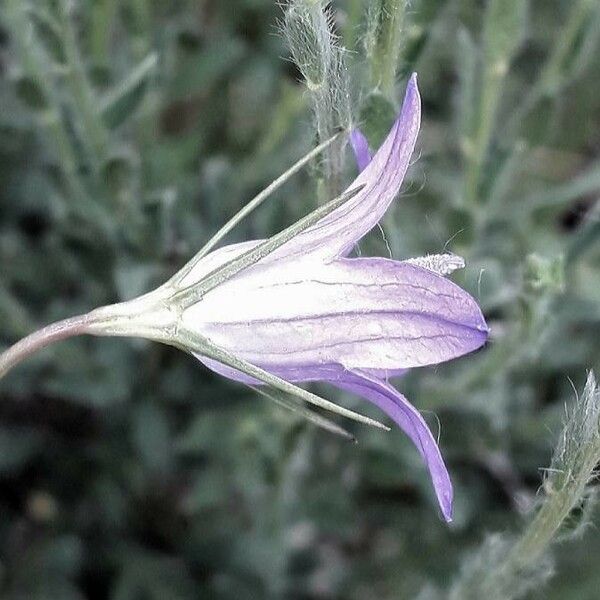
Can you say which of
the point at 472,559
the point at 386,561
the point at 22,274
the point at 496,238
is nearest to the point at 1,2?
the point at 22,274

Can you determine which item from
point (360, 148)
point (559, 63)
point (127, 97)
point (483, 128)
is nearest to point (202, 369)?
point (127, 97)

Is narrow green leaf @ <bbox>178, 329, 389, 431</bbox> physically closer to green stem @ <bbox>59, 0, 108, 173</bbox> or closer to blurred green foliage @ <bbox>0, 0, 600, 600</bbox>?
blurred green foliage @ <bbox>0, 0, 600, 600</bbox>

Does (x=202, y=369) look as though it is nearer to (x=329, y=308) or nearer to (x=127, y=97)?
(x=127, y=97)

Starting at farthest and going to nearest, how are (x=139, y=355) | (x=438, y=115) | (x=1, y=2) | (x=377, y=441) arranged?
(x=438, y=115) < (x=139, y=355) < (x=377, y=441) < (x=1, y=2)

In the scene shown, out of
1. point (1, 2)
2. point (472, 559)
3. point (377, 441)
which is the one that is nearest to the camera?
point (472, 559)

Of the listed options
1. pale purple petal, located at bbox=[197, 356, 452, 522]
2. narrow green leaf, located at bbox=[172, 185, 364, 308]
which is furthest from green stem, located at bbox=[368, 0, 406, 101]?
pale purple petal, located at bbox=[197, 356, 452, 522]

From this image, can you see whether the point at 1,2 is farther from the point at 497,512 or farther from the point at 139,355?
the point at 497,512

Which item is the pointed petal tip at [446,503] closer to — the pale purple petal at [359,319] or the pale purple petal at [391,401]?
the pale purple petal at [391,401]
